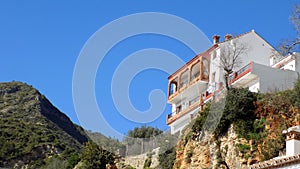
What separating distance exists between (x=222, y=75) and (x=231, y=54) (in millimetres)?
1579

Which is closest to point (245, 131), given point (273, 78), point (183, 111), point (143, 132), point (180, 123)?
point (273, 78)

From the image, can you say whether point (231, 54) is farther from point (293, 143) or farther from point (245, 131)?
point (293, 143)

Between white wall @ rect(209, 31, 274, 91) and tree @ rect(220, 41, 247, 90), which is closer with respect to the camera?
tree @ rect(220, 41, 247, 90)

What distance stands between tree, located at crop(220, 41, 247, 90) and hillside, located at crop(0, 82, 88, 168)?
97.7 feet

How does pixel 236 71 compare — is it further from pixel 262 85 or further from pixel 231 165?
pixel 231 165

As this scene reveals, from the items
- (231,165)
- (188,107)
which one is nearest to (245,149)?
(231,165)

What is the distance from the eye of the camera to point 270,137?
1204 inches

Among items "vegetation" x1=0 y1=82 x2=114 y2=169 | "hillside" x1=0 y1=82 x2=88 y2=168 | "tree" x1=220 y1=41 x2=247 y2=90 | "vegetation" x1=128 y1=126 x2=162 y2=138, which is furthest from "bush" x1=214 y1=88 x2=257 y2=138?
"hillside" x1=0 y1=82 x2=88 y2=168

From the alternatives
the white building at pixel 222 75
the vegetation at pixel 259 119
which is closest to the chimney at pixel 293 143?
the vegetation at pixel 259 119

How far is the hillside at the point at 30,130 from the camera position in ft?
234

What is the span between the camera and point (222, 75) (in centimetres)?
4175

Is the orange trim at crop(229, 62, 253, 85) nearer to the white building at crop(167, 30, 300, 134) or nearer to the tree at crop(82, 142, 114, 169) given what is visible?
the white building at crop(167, 30, 300, 134)

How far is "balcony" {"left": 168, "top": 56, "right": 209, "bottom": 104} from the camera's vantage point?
44.0 meters

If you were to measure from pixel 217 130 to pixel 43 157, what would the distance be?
42.0m
